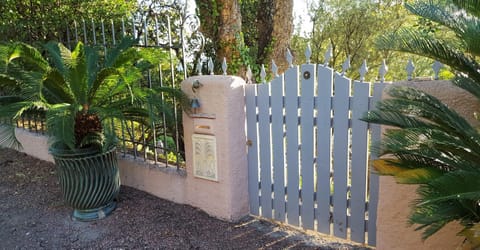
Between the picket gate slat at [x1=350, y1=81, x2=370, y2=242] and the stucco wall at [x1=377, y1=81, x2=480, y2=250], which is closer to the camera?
the stucco wall at [x1=377, y1=81, x2=480, y2=250]

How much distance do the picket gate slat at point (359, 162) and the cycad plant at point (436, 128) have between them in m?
0.56

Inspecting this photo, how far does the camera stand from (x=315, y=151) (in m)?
3.52

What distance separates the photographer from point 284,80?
354cm

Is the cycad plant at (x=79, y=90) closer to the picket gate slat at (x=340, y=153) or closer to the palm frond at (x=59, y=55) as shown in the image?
the palm frond at (x=59, y=55)

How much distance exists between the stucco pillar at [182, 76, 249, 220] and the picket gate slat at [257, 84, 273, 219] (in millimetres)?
193

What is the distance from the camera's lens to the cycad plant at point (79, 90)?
3533 mm

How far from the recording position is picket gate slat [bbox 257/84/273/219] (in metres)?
3.71

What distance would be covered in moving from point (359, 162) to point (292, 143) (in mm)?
680

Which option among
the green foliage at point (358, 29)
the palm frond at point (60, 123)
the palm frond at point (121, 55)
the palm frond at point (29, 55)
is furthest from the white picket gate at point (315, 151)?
the green foliage at point (358, 29)

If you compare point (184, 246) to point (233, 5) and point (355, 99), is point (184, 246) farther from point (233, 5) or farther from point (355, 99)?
point (233, 5)

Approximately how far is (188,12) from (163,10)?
0.84 meters

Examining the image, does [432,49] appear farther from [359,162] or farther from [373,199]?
[373,199]

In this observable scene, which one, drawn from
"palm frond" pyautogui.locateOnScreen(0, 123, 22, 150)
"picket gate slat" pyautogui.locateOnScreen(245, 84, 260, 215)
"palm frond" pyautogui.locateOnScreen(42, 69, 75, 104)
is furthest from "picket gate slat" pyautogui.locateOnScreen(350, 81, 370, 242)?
"palm frond" pyautogui.locateOnScreen(0, 123, 22, 150)

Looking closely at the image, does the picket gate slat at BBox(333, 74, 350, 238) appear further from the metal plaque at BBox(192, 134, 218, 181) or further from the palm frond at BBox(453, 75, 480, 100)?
the metal plaque at BBox(192, 134, 218, 181)
